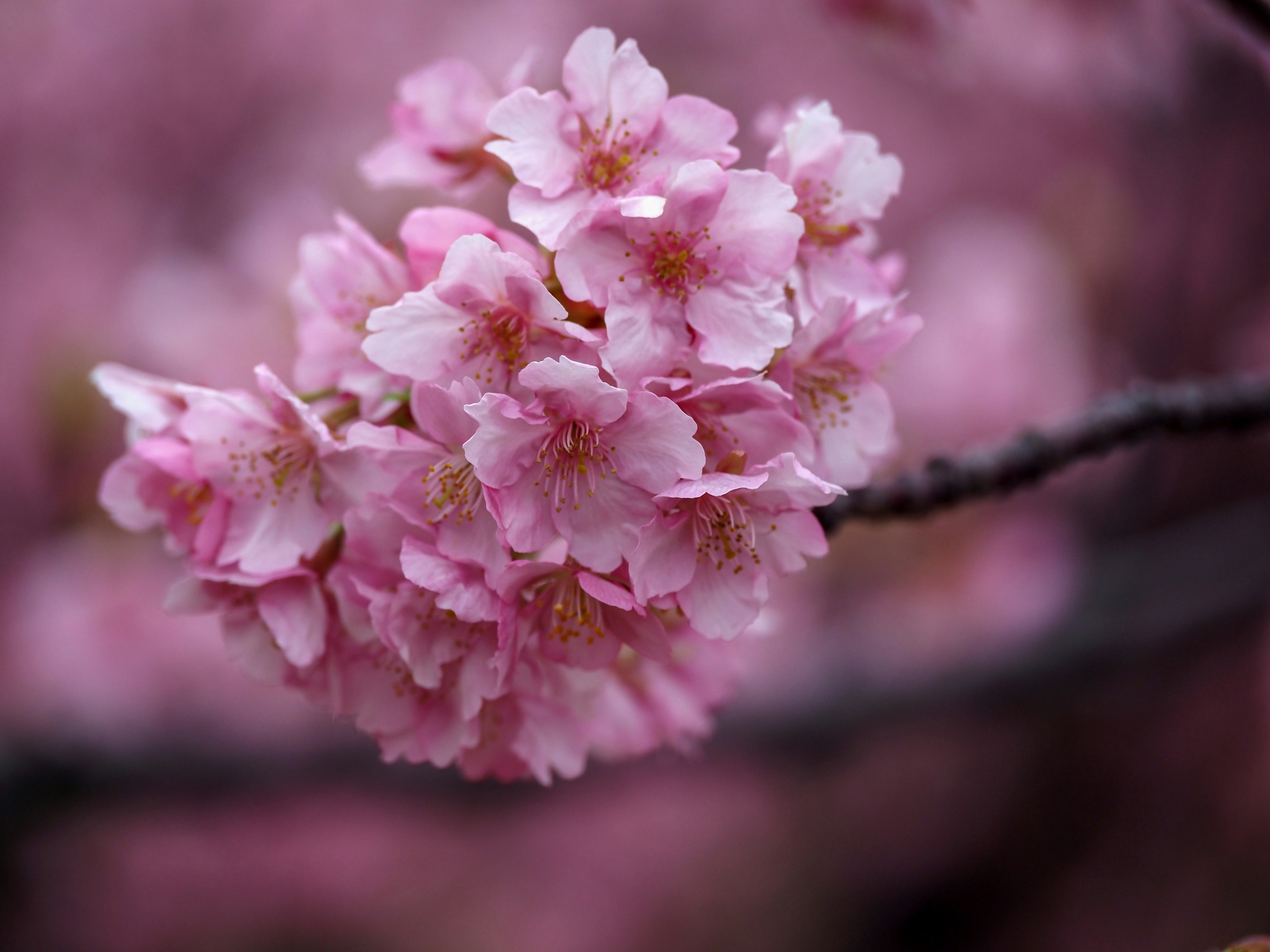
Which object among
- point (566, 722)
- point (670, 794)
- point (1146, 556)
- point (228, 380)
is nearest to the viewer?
point (566, 722)

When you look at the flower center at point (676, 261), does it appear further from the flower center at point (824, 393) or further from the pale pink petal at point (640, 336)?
the flower center at point (824, 393)

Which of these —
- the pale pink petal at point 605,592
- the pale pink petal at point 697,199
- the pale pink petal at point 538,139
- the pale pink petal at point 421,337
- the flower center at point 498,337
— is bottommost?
the pale pink petal at point 605,592

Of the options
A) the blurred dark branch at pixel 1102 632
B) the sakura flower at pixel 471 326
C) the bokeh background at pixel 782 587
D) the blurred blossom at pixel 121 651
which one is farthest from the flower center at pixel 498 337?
the blurred blossom at pixel 121 651

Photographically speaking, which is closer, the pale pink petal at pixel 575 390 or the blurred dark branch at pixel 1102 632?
the pale pink petal at pixel 575 390

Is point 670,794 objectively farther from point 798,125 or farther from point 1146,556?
point 798,125

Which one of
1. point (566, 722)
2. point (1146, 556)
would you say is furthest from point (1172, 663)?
point (566, 722)
